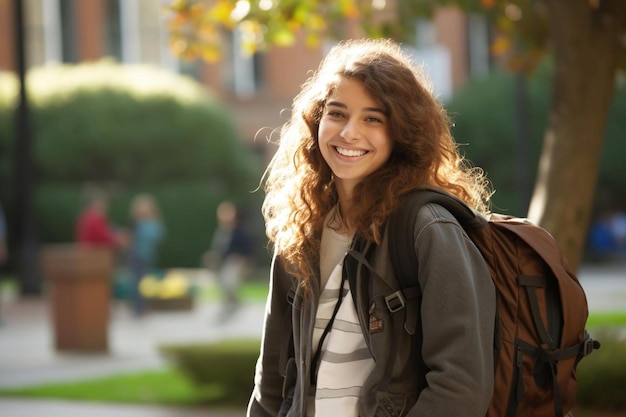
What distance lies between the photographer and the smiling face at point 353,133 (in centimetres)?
279

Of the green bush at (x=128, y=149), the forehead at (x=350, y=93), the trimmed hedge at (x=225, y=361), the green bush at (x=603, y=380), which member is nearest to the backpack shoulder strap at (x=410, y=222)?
the forehead at (x=350, y=93)

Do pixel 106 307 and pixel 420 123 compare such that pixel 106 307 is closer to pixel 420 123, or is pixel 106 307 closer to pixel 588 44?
pixel 588 44

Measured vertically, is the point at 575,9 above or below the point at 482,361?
above

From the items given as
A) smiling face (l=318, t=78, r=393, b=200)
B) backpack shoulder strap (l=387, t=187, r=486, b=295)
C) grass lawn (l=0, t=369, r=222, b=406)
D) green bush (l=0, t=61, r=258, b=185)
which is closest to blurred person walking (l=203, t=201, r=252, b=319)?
grass lawn (l=0, t=369, r=222, b=406)

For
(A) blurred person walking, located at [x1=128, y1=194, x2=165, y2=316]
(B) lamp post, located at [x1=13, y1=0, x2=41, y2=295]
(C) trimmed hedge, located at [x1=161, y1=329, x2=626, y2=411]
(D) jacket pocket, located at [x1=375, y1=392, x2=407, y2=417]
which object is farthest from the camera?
(B) lamp post, located at [x1=13, y1=0, x2=41, y2=295]

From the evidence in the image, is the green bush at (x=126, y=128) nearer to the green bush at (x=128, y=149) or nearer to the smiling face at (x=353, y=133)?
the green bush at (x=128, y=149)

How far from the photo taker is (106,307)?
1284 centimetres

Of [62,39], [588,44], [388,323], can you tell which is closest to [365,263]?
[388,323]

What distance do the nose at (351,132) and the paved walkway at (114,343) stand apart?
5949mm

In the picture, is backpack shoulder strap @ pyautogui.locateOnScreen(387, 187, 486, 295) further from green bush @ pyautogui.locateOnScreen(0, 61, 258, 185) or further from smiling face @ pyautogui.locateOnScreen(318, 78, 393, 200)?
green bush @ pyautogui.locateOnScreen(0, 61, 258, 185)

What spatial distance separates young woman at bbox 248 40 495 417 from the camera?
253cm

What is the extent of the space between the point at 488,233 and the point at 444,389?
424mm

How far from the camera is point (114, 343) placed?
1401 centimetres

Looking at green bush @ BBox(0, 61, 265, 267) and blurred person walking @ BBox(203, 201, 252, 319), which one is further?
green bush @ BBox(0, 61, 265, 267)
